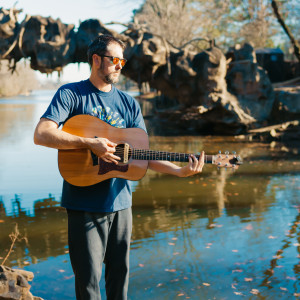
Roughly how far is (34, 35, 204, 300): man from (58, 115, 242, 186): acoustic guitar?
45 mm

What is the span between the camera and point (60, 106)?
306 centimetres

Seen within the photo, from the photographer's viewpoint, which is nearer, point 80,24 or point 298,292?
point 298,292

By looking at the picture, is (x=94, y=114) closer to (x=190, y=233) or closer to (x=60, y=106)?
(x=60, y=106)

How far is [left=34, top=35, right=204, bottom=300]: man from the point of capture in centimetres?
305

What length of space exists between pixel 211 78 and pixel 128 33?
12.2 feet

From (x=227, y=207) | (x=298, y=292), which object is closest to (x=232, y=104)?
(x=227, y=207)

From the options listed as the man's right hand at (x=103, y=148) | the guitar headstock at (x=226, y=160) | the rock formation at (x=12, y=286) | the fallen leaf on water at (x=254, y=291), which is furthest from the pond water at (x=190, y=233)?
the man's right hand at (x=103, y=148)

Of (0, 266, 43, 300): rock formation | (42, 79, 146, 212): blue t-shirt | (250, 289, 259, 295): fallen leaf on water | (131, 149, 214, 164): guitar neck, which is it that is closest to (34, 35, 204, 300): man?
(42, 79, 146, 212): blue t-shirt

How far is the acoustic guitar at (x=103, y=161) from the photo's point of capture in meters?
3.18

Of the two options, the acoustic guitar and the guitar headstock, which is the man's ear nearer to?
the acoustic guitar

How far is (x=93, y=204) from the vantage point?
10.1ft

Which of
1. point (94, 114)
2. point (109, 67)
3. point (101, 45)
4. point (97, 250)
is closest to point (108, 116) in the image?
point (94, 114)

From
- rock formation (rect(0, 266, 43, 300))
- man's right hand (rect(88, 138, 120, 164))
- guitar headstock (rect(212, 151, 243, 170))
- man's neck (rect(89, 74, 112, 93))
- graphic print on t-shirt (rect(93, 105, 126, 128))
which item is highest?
man's neck (rect(89, 74, 112, 93))

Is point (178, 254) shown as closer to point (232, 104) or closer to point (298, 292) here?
point (298, 292)
